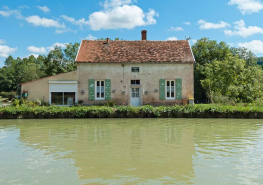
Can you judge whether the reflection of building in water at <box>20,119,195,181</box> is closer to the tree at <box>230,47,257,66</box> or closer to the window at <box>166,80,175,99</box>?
the window at <box>166,80,175,99</box>

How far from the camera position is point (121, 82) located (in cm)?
2062

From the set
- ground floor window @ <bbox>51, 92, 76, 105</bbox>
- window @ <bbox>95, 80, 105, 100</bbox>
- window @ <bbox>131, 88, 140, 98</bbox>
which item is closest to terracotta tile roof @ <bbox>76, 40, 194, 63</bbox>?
window @ <bbox>95, 80, 105, 100</bbox>

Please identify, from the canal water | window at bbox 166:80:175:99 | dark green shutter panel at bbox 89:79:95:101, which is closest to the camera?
the canal water

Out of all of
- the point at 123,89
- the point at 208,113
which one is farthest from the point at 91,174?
the point at 123,89

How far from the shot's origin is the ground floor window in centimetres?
2045

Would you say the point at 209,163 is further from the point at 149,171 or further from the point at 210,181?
the point at 149,171

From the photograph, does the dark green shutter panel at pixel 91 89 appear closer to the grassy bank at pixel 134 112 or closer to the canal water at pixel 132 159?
the grassy bank at pixel 134 112

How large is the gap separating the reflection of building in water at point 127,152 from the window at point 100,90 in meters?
10.7

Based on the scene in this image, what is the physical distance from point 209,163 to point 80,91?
1589 cm

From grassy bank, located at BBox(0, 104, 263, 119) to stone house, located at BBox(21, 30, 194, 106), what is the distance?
4.43m

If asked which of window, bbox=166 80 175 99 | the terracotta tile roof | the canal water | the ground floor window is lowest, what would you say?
the canal water

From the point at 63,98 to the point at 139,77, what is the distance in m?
6.46

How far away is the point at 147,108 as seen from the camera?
16.1 m

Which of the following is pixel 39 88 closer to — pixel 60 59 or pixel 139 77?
pixel 139 77
